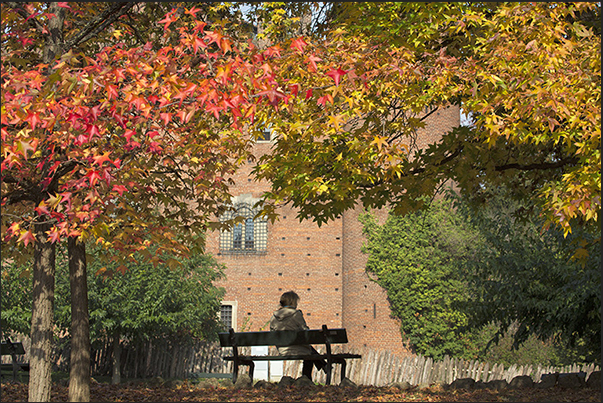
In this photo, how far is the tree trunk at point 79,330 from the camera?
6.35 metres

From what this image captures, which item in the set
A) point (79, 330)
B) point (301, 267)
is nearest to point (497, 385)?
point (79, 330)

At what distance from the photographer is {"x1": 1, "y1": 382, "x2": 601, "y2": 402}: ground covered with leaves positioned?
6730 millimetres

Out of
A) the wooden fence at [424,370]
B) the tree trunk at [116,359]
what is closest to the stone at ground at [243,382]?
the wooden fence at [424,370]

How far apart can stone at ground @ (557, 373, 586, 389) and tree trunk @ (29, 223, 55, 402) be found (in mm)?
5843

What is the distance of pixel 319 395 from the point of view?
22.8 ft

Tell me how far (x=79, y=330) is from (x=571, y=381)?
18.9 ft

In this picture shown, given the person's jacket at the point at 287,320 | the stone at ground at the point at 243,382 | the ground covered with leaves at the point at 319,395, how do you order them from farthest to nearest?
the person's jacket at the point at 287,320 < the stone at ground at the point at 243,382 < the ground covered with leaves at the point at 319,395

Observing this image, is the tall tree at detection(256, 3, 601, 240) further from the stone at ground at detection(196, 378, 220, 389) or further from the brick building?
the brick building

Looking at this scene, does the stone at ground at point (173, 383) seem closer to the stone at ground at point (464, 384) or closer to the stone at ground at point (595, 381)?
the stone at ground at point (464, 384)

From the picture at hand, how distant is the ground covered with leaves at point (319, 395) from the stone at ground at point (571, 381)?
6.1 inches

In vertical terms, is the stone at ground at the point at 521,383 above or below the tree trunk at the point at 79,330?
below

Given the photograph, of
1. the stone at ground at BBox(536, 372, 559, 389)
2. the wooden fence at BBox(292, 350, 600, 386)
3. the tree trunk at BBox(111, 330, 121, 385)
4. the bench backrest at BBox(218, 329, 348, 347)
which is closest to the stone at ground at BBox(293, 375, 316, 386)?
the bench backrest at BBox(218, 329, 348, 347)

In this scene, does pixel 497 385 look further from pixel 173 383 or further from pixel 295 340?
pixel 173 383

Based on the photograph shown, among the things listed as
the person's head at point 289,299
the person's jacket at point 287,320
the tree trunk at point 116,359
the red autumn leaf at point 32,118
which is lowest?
the tree trunk at point 116,359
